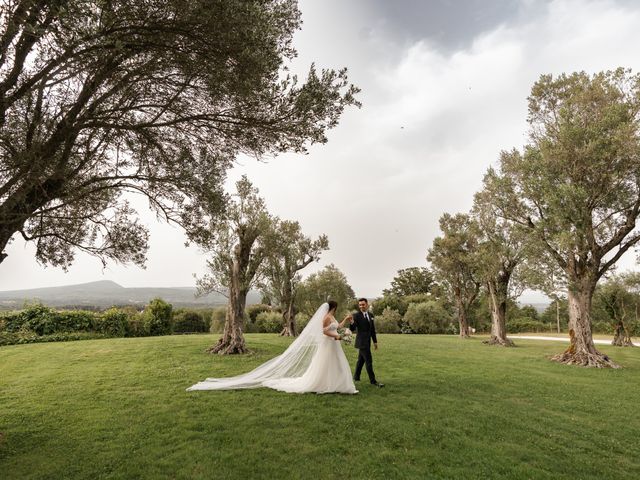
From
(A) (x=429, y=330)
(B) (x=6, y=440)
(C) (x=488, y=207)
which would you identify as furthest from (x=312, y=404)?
(A) (x=429, y=330)

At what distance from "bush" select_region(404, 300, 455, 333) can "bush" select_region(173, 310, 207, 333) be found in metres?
32.3

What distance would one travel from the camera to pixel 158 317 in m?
37.7

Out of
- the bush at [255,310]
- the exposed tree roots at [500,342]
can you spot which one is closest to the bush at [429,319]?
the exposed tree roots at [500,342]

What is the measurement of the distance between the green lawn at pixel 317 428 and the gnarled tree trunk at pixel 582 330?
6.30 metres

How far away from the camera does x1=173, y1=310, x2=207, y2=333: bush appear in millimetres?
47938

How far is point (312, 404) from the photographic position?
33.6 feet

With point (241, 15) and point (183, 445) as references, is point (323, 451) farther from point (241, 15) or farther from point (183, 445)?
point (241, 15)

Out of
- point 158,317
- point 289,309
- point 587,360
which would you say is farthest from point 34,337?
→ point 587,360

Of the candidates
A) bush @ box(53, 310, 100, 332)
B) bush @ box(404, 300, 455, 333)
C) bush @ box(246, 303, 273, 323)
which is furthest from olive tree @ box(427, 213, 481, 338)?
bush @ box(53, 310, 100, 332)

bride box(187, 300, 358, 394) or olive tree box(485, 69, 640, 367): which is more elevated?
olive tree box(485, 69, 640, 367)

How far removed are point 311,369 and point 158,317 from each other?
3107cm

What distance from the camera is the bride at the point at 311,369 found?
11.7 meters

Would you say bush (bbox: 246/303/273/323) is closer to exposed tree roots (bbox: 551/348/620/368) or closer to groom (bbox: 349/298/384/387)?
exposed tree roots (bbox: 551/348/620/368)

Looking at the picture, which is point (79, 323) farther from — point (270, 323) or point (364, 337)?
point (364, 337)
